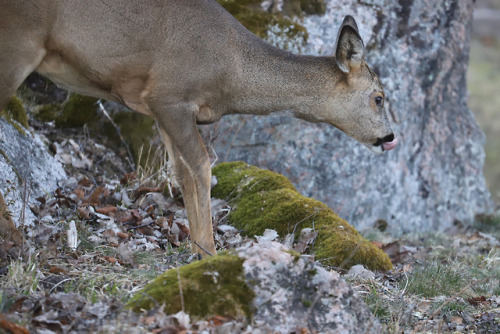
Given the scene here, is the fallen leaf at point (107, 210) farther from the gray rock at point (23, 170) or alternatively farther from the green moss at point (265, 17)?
the green moss at point (265, 17)

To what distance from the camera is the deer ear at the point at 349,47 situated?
5.78m

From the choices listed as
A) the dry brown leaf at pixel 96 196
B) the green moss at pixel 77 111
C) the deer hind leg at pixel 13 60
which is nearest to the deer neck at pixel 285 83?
the dry brown leaf at pixel 96 196

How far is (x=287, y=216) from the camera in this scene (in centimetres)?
638

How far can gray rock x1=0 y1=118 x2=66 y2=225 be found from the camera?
5.62 meters

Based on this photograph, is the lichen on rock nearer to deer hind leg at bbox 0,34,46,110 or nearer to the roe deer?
the roe deer

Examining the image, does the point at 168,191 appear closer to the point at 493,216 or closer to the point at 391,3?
the point at 391,3

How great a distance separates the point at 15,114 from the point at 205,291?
4.09 m

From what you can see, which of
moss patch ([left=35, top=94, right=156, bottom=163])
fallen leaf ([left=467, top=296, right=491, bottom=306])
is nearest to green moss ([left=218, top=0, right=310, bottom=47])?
moss patch ([left=35, top=94, right=156, bottom=163])

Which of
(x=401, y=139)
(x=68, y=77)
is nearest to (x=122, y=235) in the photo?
(x=68, y=77)

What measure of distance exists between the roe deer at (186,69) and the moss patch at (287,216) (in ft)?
2.64

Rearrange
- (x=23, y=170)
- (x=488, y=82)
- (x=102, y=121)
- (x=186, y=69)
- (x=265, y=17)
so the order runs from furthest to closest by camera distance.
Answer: (x=488, y=82), (x=265, y=17), (x=102, y=121), (x=23, y=170), (x=186, y=69)

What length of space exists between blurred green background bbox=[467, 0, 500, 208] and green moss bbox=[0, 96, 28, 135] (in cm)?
850

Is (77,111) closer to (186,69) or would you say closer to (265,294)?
(186,69)

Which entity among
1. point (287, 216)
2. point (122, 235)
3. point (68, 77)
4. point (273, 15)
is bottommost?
point (122, 235)
